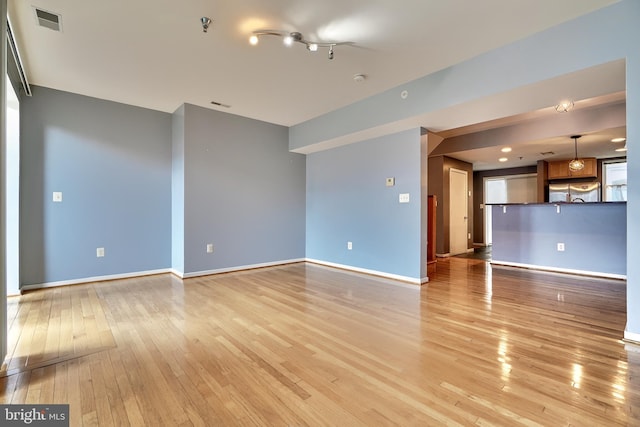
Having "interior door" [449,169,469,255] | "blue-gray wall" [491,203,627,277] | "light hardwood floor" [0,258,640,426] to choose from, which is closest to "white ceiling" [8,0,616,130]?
"light hardwood floor" [0,258,640,426]

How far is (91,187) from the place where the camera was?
4016mm

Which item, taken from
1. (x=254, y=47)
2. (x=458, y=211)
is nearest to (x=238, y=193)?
(x=254, y=47)

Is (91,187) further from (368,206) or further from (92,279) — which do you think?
(368,206)

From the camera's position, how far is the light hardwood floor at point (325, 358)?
4.85ft

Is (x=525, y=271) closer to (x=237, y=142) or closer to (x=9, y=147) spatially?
(x=237, y=142)

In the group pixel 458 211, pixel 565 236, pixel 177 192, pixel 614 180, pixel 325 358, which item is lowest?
pixel 325 358

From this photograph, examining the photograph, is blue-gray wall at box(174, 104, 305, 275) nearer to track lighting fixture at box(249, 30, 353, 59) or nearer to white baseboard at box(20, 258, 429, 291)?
white baseboard at box(20, 258, 429, 291)

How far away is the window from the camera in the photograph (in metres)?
6.91

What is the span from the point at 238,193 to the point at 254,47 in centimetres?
256

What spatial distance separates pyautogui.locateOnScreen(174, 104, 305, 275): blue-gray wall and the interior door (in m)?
3.43

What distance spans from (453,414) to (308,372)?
32.6 inches

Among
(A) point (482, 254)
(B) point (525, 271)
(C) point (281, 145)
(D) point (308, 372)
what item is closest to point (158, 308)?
(D) point (308, 372)

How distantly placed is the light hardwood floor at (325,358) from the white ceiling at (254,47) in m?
2.48

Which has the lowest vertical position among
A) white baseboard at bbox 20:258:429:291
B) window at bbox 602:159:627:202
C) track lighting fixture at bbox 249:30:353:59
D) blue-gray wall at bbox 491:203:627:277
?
white baseboard at bbox 20:258:429:291
